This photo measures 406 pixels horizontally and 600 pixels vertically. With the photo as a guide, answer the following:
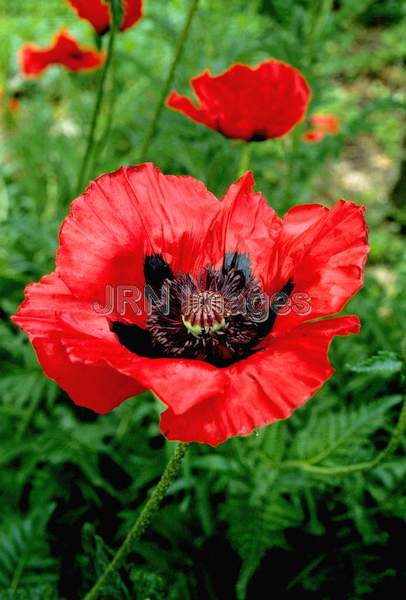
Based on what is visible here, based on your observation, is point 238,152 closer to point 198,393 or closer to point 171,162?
point 171,162

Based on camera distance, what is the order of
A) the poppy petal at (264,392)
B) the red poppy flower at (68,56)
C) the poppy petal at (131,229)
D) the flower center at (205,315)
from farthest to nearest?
the red poppy flower at (68,56) < the flower center at (205,315) < the poppy petal at (131,229) < the poppy petal at (264,392)

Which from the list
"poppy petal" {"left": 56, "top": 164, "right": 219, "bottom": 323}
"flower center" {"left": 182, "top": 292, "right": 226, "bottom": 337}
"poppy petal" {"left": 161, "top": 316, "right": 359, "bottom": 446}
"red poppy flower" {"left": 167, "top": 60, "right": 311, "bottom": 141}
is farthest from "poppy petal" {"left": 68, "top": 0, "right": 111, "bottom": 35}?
"poppy petal" {"left": 161, "top": 316, "right": 359, "bottom": 446}

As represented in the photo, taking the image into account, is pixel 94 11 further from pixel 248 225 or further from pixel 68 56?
pixel 68 56

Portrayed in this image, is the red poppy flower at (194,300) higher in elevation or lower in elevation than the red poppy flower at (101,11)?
lower

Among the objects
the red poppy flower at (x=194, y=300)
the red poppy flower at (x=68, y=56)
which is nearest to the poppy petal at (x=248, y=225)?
the red poppy flower at (x=194, y=300)

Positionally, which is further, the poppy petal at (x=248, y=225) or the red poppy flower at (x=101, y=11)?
the red poppy flower at (x=101, y=11)

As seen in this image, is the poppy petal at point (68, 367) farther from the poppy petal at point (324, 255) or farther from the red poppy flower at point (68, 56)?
the red poppy flower at point (68, 56)

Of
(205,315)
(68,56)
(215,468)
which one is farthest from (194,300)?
(68,56)
